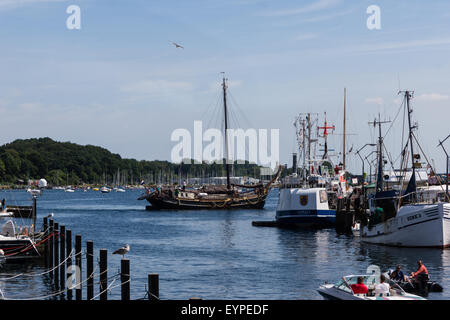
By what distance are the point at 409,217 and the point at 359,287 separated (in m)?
29.6

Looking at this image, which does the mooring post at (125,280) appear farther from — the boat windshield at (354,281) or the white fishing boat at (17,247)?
the white fishing boat at (17,247)

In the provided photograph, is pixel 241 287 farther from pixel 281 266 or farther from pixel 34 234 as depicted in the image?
pixel 34 234

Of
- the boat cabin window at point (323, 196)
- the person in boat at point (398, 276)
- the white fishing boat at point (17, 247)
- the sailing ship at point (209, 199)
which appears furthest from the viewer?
the sailing ship at point (209, 199)

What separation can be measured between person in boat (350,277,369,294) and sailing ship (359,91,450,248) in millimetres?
26987

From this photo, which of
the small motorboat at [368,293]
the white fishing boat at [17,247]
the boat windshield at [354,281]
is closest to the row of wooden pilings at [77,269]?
the white fishing boat at [17,247]

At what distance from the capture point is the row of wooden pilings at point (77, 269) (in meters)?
26.2

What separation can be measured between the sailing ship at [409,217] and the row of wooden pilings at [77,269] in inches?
1097

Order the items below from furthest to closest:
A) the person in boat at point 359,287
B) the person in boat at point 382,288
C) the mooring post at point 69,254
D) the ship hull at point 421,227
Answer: the ship hull at point 421,227 → the mooring post at point 69,254 → the person in boat at point 359,287 → the person in boat at point 382,288

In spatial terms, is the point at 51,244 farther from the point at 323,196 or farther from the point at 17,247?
the point at 323,196

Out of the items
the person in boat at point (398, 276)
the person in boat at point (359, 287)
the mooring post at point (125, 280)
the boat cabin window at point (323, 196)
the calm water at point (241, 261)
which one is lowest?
the calm water at point (241, 261)

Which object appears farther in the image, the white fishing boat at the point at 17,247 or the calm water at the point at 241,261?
the white fishing boat at the point at 17,247

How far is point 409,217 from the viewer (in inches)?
2213

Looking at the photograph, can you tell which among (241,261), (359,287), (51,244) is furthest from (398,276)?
(51,244)
